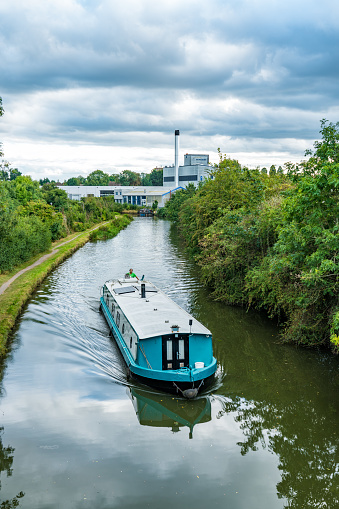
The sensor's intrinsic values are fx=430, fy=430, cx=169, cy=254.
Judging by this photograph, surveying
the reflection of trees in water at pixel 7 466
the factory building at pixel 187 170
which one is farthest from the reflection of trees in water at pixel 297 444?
the factory building at pixel 187 170

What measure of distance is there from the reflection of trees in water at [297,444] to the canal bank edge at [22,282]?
10.2 metres

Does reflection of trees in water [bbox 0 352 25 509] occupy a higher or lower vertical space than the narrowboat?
lower

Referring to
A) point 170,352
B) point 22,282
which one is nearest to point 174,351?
point 170,352

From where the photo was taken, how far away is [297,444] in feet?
40.3

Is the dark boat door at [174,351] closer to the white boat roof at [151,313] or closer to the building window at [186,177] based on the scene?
the white boat roof at [151,313]

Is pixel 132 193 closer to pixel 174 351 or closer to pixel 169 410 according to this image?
pixel 174 351

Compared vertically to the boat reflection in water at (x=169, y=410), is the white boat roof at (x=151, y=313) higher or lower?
higher

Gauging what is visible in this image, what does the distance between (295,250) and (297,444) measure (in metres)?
8.23

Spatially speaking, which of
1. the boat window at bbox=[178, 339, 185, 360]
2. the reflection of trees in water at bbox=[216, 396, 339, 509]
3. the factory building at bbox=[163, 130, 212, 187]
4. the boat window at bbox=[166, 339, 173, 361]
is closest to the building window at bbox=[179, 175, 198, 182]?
the factory building at bbox=[163, 130, 212, 187]

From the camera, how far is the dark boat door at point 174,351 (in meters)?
14.4

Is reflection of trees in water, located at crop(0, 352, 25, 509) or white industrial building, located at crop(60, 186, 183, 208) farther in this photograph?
white industrial building, located at crop(60, 186, 183, 208)

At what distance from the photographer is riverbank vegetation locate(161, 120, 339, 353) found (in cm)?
1578

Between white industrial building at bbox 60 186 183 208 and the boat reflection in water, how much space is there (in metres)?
122

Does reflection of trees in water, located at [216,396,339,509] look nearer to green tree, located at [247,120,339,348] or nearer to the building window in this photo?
green tree, located at [247,120,339,348]
